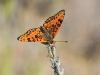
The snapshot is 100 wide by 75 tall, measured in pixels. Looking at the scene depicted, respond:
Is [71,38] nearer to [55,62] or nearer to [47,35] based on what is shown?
[47,35]

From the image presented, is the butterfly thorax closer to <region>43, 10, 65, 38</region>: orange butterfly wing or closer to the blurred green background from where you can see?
<region>43, 10, 65, 38</region>: orange butterfly wing

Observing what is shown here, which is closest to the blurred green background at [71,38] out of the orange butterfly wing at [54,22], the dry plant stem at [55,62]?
the orange butterfly wing at [54,22]

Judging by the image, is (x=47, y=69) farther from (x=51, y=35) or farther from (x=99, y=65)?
(x=51, y=35)

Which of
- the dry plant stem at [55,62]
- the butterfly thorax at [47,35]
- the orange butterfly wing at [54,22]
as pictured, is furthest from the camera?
the orange butterfly wing at [54,22]

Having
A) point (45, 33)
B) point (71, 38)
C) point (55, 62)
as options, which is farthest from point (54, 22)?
point (71, 38)

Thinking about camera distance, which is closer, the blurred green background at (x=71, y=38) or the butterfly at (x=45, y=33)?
the butterfly at (x=45, y=33)

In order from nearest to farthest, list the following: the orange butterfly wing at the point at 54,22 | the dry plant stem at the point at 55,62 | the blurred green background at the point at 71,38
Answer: the dry plant stem at the point at 55,62, the orange butterfly wing at the point at 54,22, the blurred green background at the point at 71,38

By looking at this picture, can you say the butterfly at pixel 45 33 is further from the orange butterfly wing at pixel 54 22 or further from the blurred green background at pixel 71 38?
the blurred green background at pixel 71 38

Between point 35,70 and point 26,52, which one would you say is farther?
point 26,52

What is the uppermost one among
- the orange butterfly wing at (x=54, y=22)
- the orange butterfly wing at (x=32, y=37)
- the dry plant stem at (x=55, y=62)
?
the orange butterfly wing at (x=54, y=22)

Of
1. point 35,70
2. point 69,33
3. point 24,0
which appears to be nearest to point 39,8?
point 24,0
